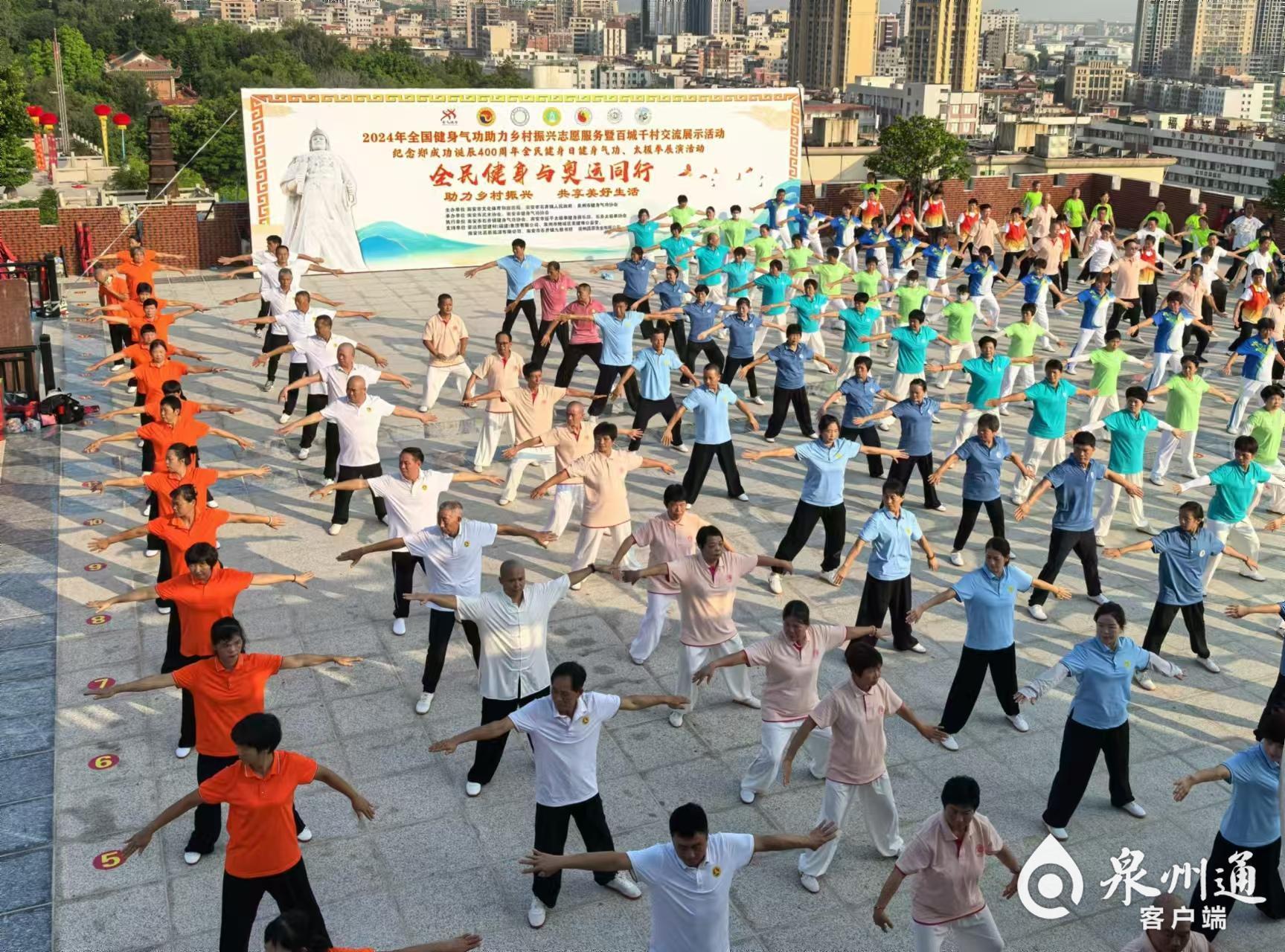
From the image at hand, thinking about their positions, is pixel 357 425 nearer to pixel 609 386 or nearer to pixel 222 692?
pixel 609 386

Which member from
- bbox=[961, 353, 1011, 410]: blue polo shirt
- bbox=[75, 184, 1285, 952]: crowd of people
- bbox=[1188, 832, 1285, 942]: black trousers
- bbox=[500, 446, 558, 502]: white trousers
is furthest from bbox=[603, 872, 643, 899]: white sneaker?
bbox=[961, 353, 1011, 410]: blue polo shirt

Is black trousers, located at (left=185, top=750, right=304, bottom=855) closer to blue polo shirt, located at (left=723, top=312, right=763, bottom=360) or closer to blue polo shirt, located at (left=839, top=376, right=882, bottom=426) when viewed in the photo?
blue polo shirt, located at (left=839, top=376, right=882, bottom=426)

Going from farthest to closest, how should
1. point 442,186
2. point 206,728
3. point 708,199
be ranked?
point 708,199
point 442,186
point 206,728

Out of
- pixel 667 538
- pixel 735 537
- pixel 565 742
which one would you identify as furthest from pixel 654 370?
pixel 565 742

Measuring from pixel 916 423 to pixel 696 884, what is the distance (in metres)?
7.82

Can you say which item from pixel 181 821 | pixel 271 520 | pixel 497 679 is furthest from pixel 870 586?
pixel 181 821

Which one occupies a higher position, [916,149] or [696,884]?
[916,149]

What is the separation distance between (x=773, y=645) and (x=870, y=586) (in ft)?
7.61

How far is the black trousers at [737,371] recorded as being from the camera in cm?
1612

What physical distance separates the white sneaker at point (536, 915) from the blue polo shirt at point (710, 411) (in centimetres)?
636

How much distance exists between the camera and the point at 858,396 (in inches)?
519

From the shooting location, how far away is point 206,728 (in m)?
7.06

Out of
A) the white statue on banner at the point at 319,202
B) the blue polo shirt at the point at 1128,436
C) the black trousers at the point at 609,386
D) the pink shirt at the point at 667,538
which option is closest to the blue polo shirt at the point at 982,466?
the blue polo shirt at the point at 1128,436

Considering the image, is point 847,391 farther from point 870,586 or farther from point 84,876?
point 84,876
